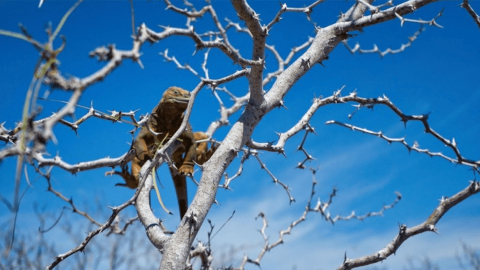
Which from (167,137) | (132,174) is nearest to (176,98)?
(167,137)

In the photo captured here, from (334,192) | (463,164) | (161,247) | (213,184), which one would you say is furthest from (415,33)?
(161,247)

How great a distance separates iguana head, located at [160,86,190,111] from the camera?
4.03 meters

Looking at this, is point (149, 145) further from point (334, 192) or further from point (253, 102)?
point (334, 192)

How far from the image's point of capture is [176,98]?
404 cm

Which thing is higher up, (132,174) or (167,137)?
(167,137)

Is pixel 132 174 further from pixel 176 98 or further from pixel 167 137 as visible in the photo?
pixel 176 98

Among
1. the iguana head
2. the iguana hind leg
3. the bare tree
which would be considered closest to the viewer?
A: the bare tree

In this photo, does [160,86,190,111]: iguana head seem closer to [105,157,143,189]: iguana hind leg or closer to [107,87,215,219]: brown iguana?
[107,87,215,219]: brown iguana

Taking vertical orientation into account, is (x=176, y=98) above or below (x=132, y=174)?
above

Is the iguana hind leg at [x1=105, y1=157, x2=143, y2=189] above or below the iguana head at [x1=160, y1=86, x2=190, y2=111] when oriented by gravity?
below

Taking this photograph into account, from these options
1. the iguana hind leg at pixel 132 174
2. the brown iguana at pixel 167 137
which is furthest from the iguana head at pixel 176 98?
the iguana hind leg at pixel 132 174

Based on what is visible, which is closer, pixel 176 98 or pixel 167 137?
pixel 176 98

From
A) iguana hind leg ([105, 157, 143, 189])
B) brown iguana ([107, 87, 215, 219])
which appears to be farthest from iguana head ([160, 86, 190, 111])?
iguana hind leg ([105, 157, 143, 189])

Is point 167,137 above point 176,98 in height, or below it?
below
